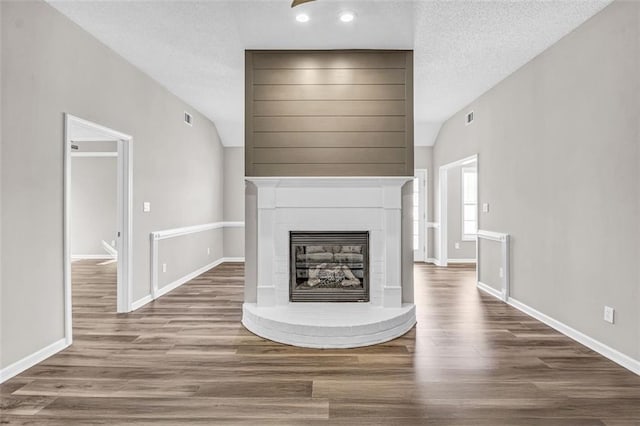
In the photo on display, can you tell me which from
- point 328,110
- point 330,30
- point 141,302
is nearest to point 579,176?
point 328,110

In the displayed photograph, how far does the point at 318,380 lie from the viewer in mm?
2631

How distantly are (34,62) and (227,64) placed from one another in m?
1.92

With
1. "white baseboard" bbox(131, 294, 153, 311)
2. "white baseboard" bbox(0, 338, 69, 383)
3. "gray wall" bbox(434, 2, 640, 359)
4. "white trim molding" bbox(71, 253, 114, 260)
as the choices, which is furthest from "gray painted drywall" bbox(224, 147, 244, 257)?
"gray wall" bbox(434, 2, 640, 359)

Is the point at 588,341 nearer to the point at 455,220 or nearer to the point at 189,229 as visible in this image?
the point at 455,220

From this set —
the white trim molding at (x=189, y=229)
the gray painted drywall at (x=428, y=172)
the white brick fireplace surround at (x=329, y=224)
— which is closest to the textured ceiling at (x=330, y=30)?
the white brick fireplace surround at (x=329, y=224)

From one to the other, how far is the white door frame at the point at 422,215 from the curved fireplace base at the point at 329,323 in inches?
182

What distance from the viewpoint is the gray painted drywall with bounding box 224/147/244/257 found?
8.20 meters

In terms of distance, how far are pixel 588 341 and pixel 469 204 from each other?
5107 millimetres

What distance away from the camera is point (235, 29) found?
3.54 metres

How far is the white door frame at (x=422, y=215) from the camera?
8.21 meters

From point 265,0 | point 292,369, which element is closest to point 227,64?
point 265,0

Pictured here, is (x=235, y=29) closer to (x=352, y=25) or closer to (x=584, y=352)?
(x=352, y=25)

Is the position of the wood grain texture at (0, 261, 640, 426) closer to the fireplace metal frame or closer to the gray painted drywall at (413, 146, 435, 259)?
the fireplace metal frame

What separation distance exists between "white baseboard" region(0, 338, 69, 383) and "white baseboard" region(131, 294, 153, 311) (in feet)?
3.83
